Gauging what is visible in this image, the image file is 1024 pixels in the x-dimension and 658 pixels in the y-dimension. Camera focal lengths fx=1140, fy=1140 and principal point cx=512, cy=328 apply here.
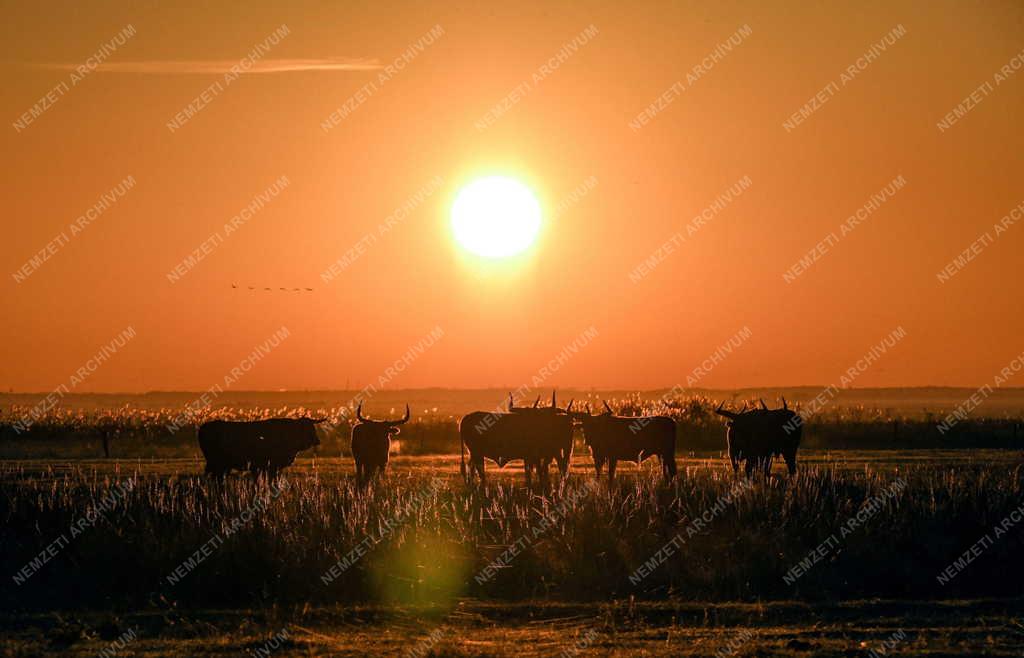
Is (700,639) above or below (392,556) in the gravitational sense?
below

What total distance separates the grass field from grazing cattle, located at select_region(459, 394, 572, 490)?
446cm

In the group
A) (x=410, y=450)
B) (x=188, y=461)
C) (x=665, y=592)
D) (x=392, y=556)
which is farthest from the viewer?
(x=410, y=450)

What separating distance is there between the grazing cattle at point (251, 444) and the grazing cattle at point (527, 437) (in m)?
4.37

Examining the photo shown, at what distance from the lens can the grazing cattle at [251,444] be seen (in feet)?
98.1

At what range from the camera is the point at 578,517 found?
20.2m

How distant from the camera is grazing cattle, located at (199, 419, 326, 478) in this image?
29.9 m

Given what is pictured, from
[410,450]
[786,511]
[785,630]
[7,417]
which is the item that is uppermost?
[7,417]

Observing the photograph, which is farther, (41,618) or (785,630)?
(41,618)

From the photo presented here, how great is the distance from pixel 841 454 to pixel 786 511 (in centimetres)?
2260

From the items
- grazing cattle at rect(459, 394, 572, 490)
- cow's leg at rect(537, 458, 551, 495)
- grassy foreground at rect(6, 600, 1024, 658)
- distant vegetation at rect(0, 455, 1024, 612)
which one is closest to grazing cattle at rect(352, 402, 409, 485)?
grazing cattle at rect(459, 394, 572, 490)

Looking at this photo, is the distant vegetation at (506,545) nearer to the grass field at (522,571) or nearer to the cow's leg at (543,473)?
the grass field at (522,571)

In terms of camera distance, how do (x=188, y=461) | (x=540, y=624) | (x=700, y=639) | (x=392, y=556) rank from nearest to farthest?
(x=700, y=639)
(x=540, y=624)
(x=392, y=556)
(x=188, y=461)

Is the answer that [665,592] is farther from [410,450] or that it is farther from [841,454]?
[410,450]

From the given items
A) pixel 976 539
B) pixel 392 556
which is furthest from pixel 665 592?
pixel 976 539
